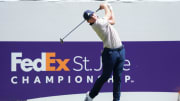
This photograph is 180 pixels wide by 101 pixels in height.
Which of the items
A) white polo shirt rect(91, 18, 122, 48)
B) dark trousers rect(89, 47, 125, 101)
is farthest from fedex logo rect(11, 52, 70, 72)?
white polo shirt rect(91, 18, 122, 48)

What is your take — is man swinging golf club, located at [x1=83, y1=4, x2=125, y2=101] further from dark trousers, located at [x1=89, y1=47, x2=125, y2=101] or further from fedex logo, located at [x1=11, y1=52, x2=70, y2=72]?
fedex logo, located at [x1=11, y1=52, x2=70, y2=72]

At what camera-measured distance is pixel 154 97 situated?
416cm

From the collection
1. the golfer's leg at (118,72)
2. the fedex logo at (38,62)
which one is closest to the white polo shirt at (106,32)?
the golfer's leg at (118,72)

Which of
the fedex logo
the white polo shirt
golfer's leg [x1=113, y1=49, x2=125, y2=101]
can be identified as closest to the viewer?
the white polo shirt

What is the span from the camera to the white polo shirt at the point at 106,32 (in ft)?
11.1

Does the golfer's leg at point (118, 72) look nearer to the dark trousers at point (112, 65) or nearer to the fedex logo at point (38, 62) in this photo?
the dark trousers at point (112, 65)

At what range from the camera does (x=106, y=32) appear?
3.43 meters

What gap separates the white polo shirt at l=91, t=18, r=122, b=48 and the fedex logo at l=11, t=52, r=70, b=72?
0.78 m

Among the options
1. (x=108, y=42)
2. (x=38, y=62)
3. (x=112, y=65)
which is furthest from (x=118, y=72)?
(x=38, y=62)

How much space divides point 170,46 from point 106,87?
85 centimetres

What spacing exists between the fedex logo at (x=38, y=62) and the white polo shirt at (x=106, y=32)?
0.78 m

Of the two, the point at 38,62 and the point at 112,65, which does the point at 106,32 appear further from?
the point at 38,62

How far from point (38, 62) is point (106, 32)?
1.02m

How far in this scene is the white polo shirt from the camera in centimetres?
338
